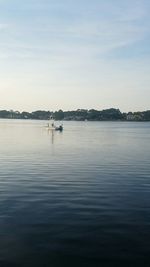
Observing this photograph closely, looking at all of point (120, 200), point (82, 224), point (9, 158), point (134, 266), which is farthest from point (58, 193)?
point (9, 158)

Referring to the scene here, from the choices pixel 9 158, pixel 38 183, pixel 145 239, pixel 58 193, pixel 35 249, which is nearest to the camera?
pixel 35 249

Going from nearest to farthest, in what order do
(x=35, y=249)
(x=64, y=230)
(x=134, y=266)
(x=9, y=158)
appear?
(x=134, y=266) < (x=35, y=249) < (x=64, y=230) < (x=9, y=158)

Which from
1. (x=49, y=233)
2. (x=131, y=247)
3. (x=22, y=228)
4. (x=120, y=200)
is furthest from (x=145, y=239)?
(x=120, y=200)

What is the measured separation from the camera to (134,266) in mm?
15625

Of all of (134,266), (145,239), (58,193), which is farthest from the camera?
(58,193)

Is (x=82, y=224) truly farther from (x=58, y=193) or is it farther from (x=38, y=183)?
(x=38, y=183)

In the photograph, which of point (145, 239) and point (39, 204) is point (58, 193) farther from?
point (145, 239)

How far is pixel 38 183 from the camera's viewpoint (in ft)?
109

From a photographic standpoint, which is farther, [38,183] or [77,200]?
[38,183]

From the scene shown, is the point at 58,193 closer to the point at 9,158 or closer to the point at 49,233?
the point at 49,233

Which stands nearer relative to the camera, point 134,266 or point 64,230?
point 134,266

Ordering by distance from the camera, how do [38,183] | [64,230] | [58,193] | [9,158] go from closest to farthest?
[64,230] < [58,193] < [38,183] < [9,158]

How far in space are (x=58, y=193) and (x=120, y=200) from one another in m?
4.68

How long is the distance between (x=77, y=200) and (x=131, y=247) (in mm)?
9268
